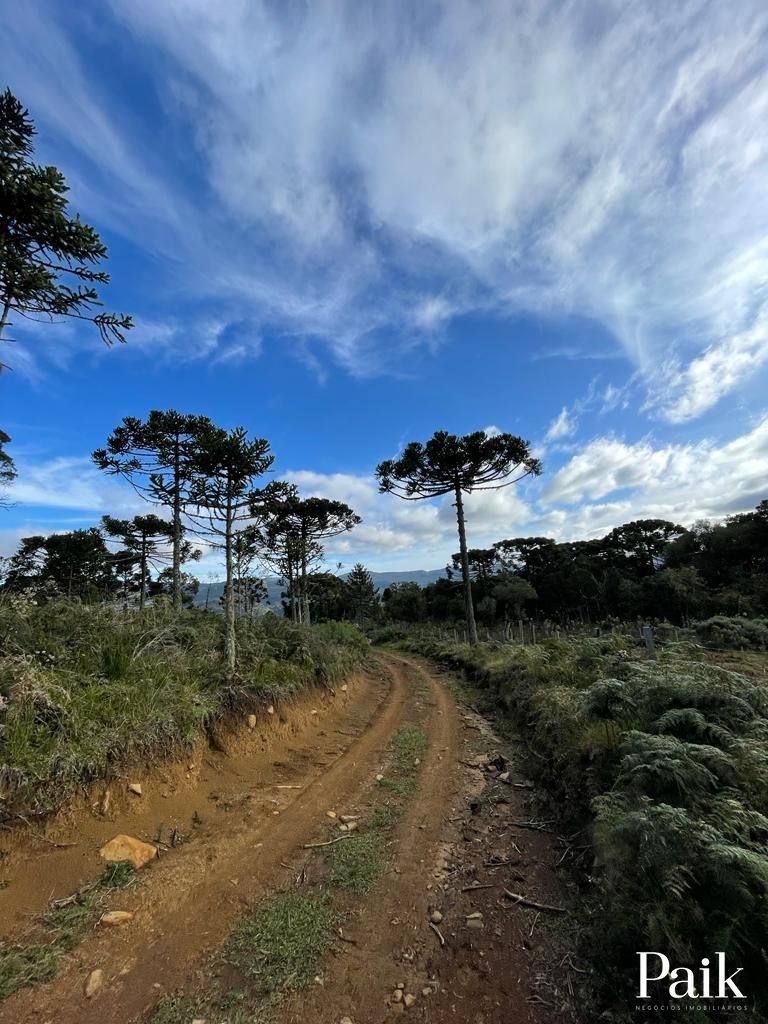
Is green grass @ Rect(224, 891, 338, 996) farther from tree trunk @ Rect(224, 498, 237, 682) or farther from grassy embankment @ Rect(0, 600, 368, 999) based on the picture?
tree trunk @ Rect(224, 498, 237, 682)

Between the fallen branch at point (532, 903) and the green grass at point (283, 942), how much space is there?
58.3 inches

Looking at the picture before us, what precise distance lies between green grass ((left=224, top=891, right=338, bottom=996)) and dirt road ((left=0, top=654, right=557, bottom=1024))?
4.9 inches

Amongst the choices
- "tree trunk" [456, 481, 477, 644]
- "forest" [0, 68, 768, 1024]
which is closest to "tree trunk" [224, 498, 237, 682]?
"forest" [0, 68, 768, 1024]

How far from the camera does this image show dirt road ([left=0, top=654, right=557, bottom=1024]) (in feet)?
8.76

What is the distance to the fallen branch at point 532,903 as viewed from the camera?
348 cm

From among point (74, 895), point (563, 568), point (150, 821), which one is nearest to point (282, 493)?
point (150, 821)

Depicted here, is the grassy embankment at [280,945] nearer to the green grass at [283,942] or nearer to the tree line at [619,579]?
the green grass at [283,942]

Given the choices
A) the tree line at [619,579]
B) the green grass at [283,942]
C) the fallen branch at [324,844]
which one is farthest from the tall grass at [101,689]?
the tree line at [619,579]

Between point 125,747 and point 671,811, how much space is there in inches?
204

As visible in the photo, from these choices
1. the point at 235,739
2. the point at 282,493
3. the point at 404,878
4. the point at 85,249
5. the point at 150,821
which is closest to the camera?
the point at 404,878

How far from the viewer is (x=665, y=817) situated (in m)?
2.97

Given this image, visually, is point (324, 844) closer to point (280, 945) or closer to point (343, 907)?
point (343, 907)

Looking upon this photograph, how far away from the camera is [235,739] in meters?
6.54

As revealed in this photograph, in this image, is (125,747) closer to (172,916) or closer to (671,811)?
(172,916)
